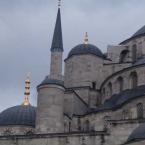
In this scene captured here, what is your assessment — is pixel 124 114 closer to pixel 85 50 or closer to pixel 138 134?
pixel 138 134

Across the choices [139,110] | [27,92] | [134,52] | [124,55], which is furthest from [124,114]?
[27,92]

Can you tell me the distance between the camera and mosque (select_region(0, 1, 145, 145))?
3331 centimetres

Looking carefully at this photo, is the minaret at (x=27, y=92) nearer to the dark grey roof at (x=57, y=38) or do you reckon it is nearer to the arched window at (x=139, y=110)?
the dark grey roof at (x=57, y=38)

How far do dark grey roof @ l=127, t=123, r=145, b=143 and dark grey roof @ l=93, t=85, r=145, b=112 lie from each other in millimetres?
3659

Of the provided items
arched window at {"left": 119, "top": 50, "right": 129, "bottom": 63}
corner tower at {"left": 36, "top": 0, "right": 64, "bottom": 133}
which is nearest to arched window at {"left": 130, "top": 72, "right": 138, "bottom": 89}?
Answer: corner tower at {"left": 36, "top": 0, "right": 64, "bottom": 133}

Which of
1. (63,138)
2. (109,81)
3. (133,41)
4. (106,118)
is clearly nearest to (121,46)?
(133,41)

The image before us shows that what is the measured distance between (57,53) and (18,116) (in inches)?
197

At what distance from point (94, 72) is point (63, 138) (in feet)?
33.2

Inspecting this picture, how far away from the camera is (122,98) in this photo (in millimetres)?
36688

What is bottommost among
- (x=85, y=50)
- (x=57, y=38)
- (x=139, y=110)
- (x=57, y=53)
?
(x=139, y=110)

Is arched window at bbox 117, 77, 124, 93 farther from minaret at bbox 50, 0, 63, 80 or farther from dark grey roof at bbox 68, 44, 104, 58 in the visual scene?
dark grey roof at bbox 68, 44, 104, 58

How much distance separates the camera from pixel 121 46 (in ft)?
147

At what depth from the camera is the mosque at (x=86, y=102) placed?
3331cm

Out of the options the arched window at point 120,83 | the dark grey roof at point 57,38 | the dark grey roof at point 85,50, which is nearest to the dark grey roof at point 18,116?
the dark grey roof at point 57,38
